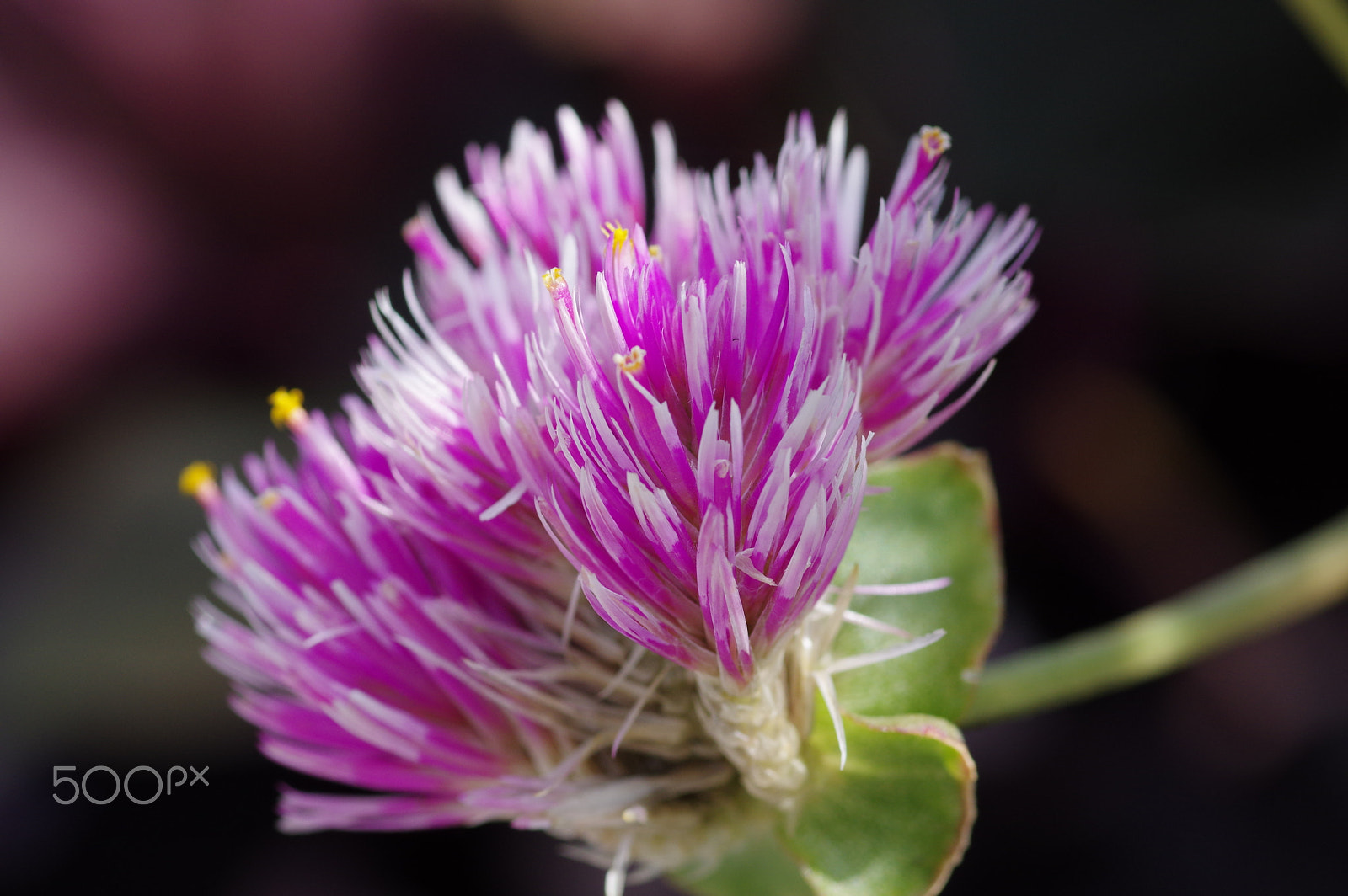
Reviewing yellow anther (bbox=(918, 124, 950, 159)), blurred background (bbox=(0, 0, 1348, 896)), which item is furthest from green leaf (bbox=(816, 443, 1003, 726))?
blurred background (bbox=(0, 0, 1348, 896))

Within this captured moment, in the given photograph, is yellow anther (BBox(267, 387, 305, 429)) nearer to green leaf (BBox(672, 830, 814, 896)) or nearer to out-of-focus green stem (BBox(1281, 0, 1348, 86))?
green leaf (BBox(672, 830, 814, 896))

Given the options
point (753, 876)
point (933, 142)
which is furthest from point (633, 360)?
point (753, 876)

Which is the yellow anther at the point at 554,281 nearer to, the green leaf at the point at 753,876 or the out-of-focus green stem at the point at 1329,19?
the green leaf at the point at 753,876

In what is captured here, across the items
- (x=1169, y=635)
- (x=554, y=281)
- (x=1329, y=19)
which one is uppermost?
(x=554, y=281)

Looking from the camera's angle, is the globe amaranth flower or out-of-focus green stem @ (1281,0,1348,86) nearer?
the globe amaranth flower

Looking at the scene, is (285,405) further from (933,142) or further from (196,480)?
(933,142)

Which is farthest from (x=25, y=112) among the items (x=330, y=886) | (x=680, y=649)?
(x=680, y=649)

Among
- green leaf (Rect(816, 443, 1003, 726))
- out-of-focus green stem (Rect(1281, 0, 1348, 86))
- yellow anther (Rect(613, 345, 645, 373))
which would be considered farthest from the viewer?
out-of-focus green stem (Rect(1281, 0, 1348, 86))
